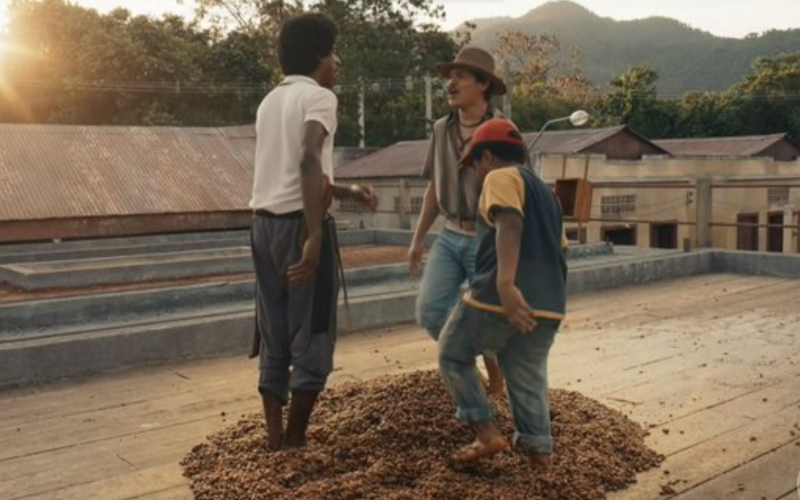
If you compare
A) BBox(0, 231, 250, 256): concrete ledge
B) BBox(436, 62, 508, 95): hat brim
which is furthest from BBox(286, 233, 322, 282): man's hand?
BBox(0, 231, 250, 256): concrete ledge

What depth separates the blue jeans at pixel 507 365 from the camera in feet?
10.8

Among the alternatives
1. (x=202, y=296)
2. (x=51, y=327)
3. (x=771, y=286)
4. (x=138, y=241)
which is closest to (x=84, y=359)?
(x=51, y=327)

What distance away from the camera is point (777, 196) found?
114ft

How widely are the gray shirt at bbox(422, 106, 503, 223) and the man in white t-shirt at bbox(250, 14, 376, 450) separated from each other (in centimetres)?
→ 60

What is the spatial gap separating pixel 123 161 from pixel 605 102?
138 ft

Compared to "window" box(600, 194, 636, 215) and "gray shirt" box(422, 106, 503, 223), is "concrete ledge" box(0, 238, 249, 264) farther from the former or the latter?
"window" box(600, 194, 636, 215)

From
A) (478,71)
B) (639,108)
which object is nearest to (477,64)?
(478,71)

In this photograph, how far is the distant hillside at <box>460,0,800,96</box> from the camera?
121625 mm

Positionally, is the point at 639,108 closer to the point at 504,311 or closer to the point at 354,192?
the point at 354,192

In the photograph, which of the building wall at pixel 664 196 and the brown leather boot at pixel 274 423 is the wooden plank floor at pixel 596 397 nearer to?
the brown leather boot at pixel 274 423

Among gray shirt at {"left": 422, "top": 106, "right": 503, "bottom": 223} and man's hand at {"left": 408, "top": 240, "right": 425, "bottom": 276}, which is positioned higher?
gray shirt at {"left": 422, "top": 106, "right": 503, "bottom": 223}

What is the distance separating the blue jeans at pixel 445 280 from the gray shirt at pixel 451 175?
147 mm

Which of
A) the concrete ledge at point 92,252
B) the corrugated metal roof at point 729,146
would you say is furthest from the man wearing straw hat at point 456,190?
the corrugated metal roof at point 729,146

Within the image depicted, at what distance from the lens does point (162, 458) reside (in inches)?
152
